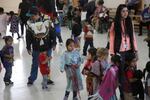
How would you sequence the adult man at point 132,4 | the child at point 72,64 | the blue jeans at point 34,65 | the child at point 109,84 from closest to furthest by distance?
the child at point 109,84, the child at point 72,64, the blue jeans at point 34,65, the adult man at point 132,4

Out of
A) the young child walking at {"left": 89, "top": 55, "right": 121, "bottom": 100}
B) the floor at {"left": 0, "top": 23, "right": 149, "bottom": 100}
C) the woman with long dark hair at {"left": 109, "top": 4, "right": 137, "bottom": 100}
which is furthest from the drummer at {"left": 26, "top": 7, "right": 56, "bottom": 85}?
the young child walking at {"left": 89, "top": 55, "right": 121, "bottom": 100}

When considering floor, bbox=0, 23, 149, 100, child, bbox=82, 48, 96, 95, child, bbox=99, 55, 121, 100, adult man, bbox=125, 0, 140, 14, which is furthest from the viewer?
adult man, bbox=125, 0, 140, 14

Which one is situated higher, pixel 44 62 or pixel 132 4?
pixel 132 4

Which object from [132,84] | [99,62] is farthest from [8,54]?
[132,84]

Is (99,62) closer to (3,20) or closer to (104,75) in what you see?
(104,75)

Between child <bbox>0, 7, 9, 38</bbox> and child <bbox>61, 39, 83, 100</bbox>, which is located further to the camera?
child <bbox>0, 7, 9, 38</bbox>

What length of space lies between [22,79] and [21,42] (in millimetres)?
4685

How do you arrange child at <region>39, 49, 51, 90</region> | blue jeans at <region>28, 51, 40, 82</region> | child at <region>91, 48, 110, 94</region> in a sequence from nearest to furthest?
child at <region>91, 48, 110, 94</region> < child at <region>39, 49, 51, 90</region> < blue jeans at <region>28, 51, 40, 82</region>

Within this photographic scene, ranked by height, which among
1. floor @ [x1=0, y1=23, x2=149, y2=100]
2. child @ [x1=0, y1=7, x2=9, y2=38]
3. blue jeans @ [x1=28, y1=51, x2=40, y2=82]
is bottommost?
floor @ [x1=0, y1=23, x2=149, y2=100]

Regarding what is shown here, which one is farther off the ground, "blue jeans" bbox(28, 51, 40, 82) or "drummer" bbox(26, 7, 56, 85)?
"drummer" bbox(26, 7, 56, 85)

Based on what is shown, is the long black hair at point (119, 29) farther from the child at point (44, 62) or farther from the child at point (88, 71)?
the child at point (44, 62)

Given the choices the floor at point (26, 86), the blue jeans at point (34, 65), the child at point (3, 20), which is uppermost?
the child at point (3, 20)

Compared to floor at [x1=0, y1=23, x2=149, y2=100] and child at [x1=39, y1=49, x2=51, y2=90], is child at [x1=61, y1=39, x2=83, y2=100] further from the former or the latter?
child at [x1=39, y1=49, x2=51, y2=90]

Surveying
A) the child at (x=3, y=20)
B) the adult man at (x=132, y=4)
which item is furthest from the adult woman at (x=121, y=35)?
the adult man at (x=132, y=4)
